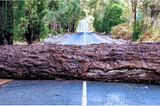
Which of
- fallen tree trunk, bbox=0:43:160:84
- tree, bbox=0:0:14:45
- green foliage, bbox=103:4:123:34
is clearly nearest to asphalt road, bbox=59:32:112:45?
tree, bbox=0:0:14:45

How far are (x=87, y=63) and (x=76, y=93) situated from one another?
113 cm

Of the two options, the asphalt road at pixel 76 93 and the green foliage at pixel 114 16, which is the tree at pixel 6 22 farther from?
the green foliage at pixel 114 16

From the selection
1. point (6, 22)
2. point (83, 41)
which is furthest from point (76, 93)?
point (83, 41)

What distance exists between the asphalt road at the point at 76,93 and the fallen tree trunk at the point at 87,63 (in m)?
0.23

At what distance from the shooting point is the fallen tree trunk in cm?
524

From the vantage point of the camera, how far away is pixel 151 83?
5363 mm

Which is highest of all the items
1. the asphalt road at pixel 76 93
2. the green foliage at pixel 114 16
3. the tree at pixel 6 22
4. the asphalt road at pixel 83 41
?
the green foliage at pixel 114 16

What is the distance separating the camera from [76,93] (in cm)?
462

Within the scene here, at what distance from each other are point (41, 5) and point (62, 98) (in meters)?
13.2

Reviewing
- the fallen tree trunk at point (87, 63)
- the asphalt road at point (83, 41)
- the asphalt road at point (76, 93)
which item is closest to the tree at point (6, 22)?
the fallen tree trunk at point (87, 63)

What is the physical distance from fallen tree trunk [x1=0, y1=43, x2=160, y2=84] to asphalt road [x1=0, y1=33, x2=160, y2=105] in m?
0.23

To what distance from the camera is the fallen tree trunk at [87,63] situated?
17.2 feet

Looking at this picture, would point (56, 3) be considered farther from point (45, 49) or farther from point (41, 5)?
point (45, 49)

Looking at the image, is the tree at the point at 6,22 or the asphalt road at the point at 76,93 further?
the tree at the point at 6,22
